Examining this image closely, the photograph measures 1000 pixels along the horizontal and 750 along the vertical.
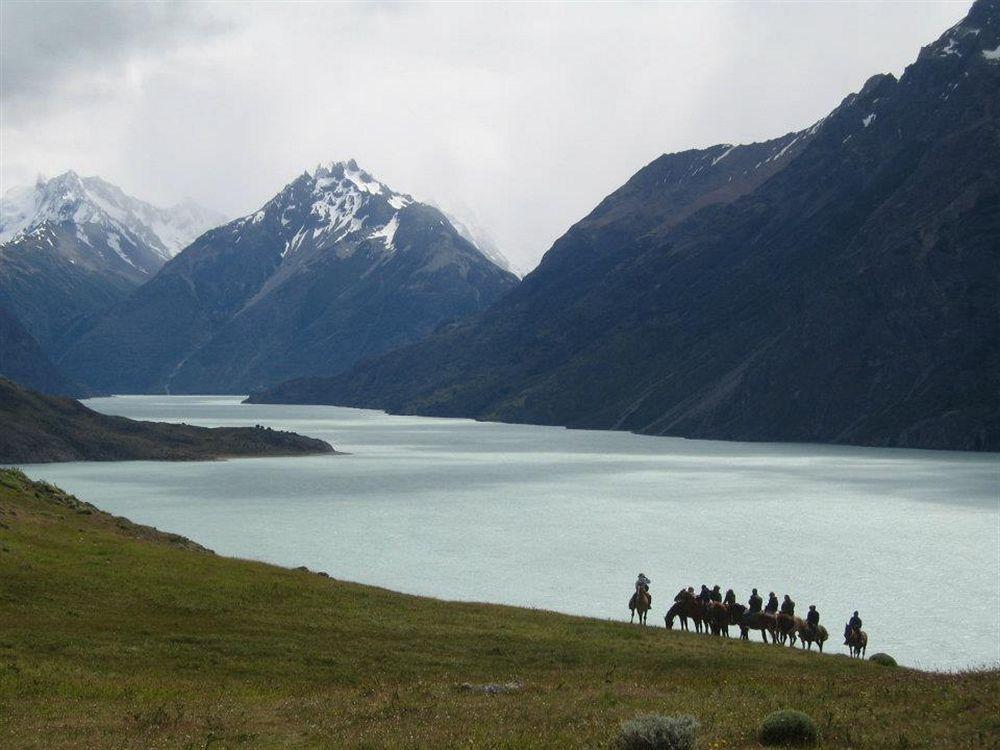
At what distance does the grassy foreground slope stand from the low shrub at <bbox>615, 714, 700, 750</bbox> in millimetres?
1356

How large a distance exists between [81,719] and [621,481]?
12720cm

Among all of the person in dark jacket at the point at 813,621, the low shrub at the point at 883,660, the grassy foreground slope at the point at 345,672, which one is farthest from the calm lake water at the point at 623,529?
the grassy foreground slope at the point at 345,672

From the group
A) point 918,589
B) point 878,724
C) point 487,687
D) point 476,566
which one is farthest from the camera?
point 476,566

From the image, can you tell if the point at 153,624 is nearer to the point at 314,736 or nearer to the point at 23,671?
the point at 23,671

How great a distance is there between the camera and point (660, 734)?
71.9ft

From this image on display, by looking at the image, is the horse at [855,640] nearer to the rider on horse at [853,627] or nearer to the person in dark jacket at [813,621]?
the rider on horse at [853,627]

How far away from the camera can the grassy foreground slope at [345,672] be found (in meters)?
24.9

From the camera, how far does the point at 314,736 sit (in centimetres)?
2539

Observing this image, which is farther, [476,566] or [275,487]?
[275,487]

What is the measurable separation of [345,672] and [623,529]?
6644 centimetres

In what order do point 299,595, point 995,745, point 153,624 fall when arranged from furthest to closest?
1. point 299,595
2. point 153,624
3. point 995,745

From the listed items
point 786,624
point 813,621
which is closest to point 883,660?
point 786,624

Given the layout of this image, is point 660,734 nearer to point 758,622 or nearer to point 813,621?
point 758,622

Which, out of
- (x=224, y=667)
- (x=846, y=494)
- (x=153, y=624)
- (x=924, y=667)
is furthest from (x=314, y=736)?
(x=846, y=494)
